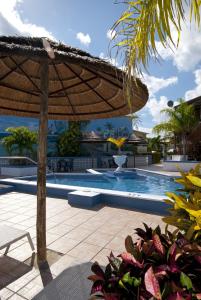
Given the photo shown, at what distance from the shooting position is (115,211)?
631cm

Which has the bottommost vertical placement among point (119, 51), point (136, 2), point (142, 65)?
point (142, 65)

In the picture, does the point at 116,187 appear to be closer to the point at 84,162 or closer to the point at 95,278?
the point at 84,162

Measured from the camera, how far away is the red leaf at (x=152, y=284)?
3.85 ft

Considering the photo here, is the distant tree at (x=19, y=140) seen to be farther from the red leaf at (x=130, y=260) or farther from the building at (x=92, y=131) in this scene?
the red leaf at (x=130, y=260)

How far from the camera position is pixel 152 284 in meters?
1.22

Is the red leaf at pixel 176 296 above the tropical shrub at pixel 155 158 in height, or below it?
below

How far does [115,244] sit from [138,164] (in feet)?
59.9

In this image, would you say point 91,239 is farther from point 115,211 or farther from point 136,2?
point 136,2

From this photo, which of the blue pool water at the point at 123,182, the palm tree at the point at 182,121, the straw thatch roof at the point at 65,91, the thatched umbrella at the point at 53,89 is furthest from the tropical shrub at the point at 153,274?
the palm tree at the point at 182,121

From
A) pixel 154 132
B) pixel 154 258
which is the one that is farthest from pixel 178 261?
pixel 154 132

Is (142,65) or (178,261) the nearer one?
(178,261)

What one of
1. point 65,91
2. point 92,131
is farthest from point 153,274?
point 92,131

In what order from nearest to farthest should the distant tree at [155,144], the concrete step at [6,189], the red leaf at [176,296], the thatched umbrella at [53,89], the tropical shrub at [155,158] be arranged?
the red leaf at [176,296] < the thatched umbrella at [53,89] < the concrete step at [6,189] < the tropical shrub at [155,158] < the distant tree at [155,144]

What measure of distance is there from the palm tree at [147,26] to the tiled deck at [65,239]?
2248 mm
